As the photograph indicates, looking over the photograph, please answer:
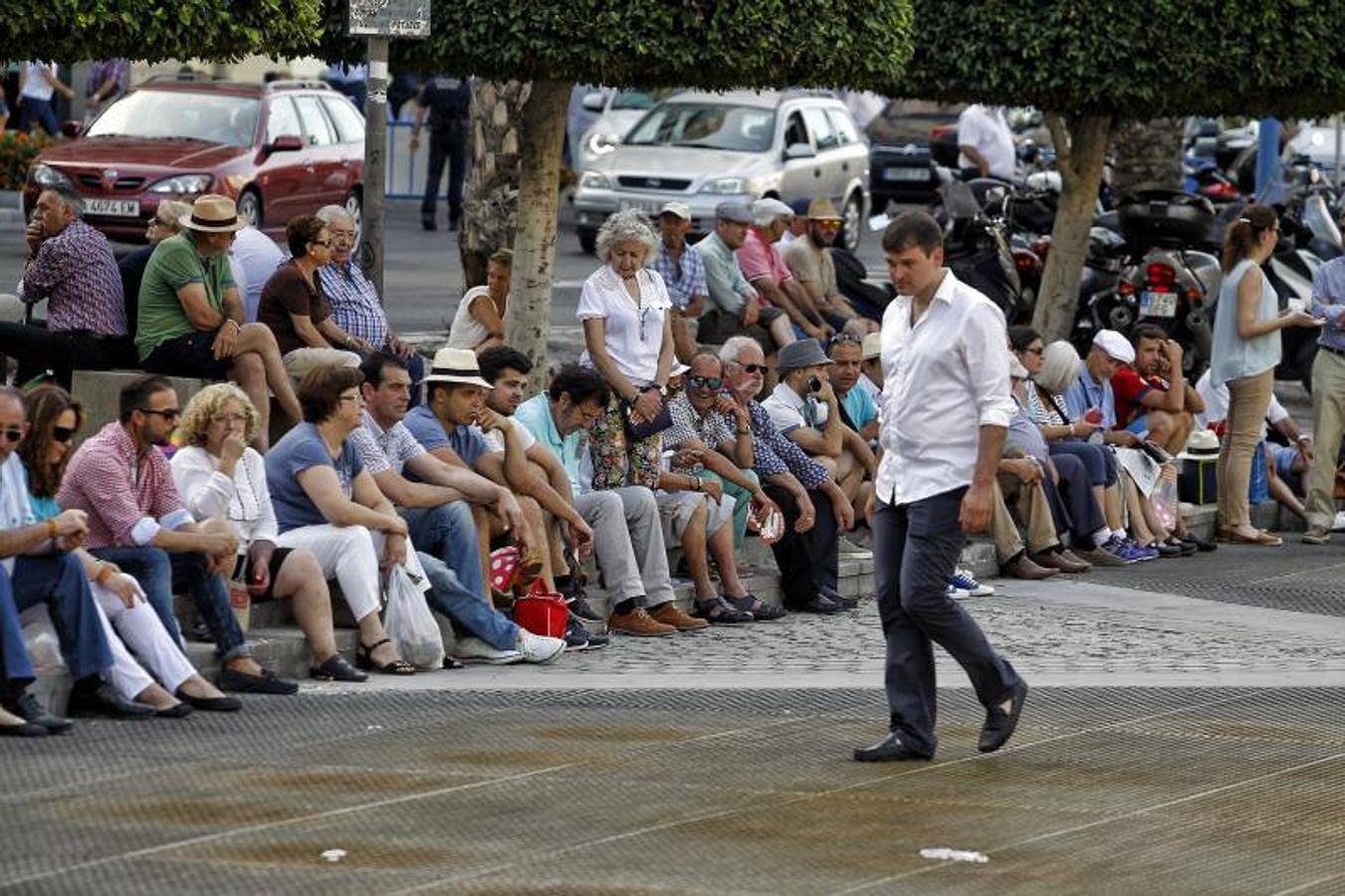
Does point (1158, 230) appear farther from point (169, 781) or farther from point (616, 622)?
point (169, 781)

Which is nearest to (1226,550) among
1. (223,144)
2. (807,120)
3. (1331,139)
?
(223,144)

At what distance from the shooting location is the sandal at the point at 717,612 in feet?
47.1

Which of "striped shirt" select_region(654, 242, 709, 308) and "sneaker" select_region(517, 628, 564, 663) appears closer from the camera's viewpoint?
"sneaker" select_region(517, 628, 564, 663)

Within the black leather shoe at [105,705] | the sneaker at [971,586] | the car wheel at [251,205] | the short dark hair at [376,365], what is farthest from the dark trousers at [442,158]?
the black leather shoe at [105,705]

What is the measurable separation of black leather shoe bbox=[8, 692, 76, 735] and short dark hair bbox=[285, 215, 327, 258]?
449 cm

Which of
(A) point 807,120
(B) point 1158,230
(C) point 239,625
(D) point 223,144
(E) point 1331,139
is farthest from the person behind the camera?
(E) point 1331,139

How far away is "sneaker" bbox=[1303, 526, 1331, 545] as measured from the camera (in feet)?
60.2

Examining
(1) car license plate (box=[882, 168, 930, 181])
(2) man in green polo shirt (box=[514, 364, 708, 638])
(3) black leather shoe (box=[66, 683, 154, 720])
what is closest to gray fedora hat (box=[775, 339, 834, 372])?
(2) man in green polo shirt (box=[514, 364, 708, 638])

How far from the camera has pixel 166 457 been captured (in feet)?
39.1

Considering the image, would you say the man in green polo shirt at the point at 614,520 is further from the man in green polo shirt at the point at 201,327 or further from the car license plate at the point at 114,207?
the car license plate at the point at 114,207

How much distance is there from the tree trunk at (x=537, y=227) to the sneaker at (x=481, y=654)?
447 cm

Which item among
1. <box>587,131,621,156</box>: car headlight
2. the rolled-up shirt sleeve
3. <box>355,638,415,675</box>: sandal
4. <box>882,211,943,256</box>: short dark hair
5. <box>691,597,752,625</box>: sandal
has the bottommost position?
<box>691,597,752,625</box>: sandal

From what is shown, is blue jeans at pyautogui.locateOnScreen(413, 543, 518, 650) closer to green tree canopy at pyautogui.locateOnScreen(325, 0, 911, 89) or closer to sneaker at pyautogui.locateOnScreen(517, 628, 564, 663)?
sneaker at pyautogui.locateOnScreen(517, 628, 564, 663)

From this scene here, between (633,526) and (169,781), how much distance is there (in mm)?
4716
